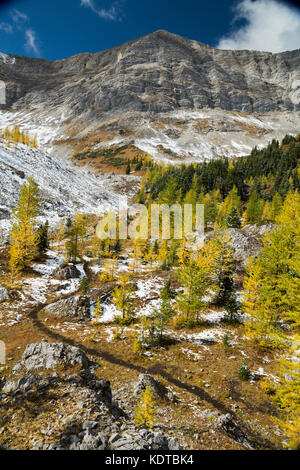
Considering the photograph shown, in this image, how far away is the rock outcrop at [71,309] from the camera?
24578 millimetres

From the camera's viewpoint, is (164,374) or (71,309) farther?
(71,309)

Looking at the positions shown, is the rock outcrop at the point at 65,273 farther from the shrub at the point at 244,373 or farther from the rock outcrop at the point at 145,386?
the shrub at the point at 244,373

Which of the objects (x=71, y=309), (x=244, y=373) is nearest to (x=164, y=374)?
(x=244, y=373)

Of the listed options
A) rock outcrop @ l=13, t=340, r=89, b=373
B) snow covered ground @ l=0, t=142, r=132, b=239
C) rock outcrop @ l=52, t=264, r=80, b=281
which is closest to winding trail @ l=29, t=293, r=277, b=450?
rock outcrop @ l=13, t=340, r=89, b=373

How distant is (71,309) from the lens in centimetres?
2522

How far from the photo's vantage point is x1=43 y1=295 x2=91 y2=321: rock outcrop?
2458cm

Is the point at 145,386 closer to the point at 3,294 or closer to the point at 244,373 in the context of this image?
the point at 244,373

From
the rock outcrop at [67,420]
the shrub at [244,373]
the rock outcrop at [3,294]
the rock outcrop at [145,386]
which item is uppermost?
the rock outcrop at [67,420]

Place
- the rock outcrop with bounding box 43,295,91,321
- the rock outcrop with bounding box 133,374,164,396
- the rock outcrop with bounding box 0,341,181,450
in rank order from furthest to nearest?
1. the rock outcrop with bounding box 43,295,91,321
2. the rock outcrop with bounding box 133,374,164,396
3. the rock outcrop with bounding box 0,341,181,450

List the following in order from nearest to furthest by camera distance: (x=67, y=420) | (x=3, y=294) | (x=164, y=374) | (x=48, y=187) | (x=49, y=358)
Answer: (x=67, y=420)
(x=49, y=358)
(x=164, y=374)
(x=3, y=294)
(x=48, y=187)

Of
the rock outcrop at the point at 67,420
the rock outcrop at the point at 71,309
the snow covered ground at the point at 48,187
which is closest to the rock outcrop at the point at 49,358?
the rock outcrop at the point at 67,420

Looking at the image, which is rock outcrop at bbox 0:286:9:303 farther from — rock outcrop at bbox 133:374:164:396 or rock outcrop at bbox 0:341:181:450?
rock outcrop at bbox 133:374:164:396
